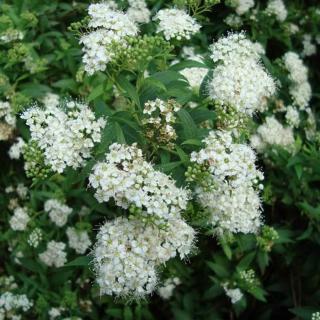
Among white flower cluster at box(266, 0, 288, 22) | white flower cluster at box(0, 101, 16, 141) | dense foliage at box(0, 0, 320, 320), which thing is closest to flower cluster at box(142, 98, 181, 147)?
dense foliage at box(0, 0, 320, 320)

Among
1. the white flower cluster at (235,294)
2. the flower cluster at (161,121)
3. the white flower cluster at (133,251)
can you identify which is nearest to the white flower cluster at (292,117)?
the white flower cluster at (235,294)

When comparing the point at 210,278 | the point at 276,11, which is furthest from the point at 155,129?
the point at 276,11

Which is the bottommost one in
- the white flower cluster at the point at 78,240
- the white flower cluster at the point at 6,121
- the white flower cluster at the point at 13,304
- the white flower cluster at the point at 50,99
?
the white flower cluster at the point at 13,304

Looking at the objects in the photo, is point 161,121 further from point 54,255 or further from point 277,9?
point 277,9

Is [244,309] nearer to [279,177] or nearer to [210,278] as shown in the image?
[210,278]

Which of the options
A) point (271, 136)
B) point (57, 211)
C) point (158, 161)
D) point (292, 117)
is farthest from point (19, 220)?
point (292, 117)

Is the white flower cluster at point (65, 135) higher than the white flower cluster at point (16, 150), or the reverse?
the white flower cluster at point (65, 135)

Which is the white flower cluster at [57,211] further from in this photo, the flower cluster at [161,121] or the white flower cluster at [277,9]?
the white flower cluster at [277,9]
